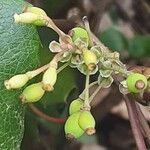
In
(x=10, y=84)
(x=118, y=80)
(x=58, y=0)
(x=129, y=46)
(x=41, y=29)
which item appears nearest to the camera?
(x=10, y=84)

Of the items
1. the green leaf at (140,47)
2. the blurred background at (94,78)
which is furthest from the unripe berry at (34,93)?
the green leaf at (140,47)

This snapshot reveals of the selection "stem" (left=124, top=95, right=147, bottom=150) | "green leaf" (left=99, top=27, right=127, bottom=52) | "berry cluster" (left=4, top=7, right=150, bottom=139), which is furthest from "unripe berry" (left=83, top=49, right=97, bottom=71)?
"green leaf" (left=99, top=27, right=127, bottom=52)

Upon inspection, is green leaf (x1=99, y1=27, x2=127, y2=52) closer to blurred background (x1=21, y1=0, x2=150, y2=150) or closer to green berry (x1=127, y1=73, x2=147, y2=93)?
blurred background (x1=21, y1=0, x2=150, y2=150)

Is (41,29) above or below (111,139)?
above

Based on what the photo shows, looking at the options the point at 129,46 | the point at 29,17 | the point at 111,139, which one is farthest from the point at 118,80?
the point at 111,139

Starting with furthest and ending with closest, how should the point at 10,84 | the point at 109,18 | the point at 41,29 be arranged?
the point at 109,18 → the point at 41,29 → the point at 10,84

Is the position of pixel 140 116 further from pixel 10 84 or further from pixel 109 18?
pixel 109 18

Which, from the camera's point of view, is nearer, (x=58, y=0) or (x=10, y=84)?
(x=10, y=84)

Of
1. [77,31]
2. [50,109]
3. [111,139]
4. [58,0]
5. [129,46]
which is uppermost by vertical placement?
[77,31]
